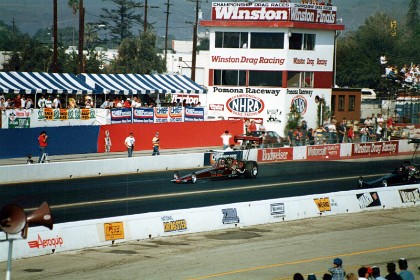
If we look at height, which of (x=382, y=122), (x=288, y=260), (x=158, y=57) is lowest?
(x=288, y=260)

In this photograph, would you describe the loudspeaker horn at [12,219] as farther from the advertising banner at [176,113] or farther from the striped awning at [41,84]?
the advertising banner at [176,113]

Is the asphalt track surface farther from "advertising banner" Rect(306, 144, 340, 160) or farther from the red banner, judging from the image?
the red banner

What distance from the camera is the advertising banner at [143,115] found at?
4791cm

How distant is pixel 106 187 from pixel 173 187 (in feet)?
10.2

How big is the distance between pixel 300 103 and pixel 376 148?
28.0 feet

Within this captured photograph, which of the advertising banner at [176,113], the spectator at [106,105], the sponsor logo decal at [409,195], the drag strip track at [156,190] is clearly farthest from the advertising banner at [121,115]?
the sponsor logo decal at [409,195]

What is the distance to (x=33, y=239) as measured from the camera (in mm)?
22984

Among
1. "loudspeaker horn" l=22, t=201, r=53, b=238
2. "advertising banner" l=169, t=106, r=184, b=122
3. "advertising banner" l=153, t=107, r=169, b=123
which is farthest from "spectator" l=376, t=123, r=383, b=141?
"loudspeaker horn" l=22, t=201, r=53, b=238

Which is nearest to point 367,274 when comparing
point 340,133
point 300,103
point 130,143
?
point 130,143

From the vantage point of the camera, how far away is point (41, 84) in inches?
1850

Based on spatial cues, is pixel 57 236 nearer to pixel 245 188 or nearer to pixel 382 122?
pixel 245 188

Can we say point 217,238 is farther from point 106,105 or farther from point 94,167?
point 106,105

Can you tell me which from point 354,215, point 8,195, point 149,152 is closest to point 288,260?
point 354,215

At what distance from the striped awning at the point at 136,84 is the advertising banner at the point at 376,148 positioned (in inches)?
472
